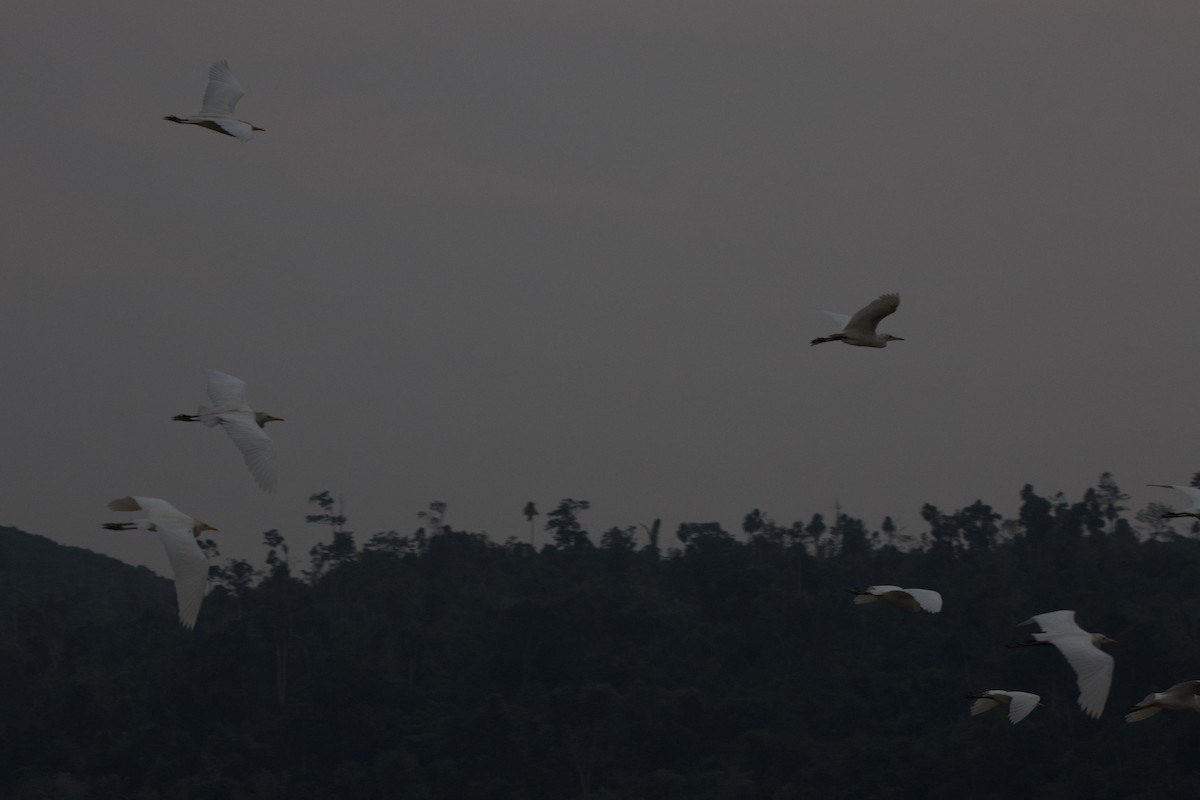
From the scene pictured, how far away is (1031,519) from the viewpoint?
165ft

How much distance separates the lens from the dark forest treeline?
37625 millimetres

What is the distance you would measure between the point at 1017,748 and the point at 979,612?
906 cm

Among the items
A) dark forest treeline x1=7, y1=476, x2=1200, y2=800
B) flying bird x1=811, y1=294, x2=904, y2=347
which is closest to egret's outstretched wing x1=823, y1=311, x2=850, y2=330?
flying bird x1=811, y1=294, x2=904, y2=347

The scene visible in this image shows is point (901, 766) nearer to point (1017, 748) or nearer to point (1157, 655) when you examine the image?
point (1017, 748)

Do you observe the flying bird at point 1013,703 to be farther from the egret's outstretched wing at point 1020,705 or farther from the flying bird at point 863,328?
the flying bird at point 863,328

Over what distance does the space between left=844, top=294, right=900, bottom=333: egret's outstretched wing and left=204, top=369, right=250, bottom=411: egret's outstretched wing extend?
16.2 feet

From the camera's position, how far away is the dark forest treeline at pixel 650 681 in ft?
123

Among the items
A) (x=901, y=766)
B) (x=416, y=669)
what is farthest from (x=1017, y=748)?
(x=416, y=669)

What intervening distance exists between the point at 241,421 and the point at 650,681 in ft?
114

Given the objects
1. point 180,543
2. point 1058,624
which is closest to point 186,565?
point 180,543

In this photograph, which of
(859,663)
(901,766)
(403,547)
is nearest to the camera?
(901,766)

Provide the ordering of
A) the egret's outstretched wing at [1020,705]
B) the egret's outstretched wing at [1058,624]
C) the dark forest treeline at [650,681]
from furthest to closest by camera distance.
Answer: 1. the dark forest treeline at [650,681]
2. the egret's outstretched wing at [1058,624]
3. the egret's outstretched wing at [1020,705]

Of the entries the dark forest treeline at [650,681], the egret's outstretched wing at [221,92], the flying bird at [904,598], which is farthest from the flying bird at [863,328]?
the dark forest treeline at [650,681]

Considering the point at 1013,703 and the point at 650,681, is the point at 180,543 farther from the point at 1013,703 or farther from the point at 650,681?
the point at 650,681
